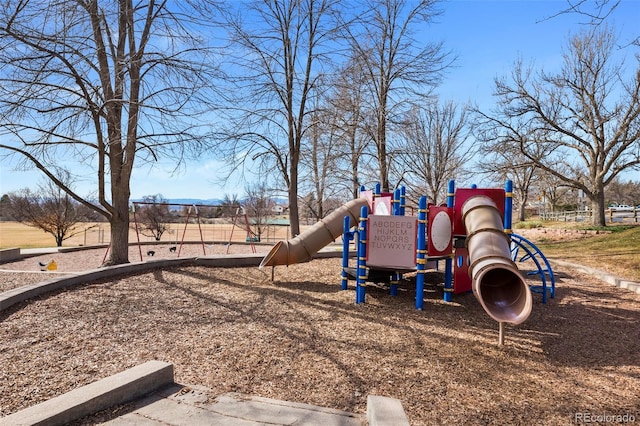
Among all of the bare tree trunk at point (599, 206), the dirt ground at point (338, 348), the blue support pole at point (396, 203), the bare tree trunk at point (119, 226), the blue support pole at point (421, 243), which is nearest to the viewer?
the dirt ground at point (338, 348)

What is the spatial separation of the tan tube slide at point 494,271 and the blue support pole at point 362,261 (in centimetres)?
158

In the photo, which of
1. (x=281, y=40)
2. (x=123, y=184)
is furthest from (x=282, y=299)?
Result: (x=281, y=40)

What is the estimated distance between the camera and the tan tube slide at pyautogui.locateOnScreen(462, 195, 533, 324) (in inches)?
174

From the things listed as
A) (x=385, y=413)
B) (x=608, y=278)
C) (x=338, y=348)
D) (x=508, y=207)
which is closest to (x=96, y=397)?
(x=385, y=413)

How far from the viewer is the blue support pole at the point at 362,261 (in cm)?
627

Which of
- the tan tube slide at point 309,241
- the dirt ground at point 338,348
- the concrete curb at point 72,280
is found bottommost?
the dirt ground at point 338,348

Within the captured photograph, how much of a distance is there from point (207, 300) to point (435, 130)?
1840 cm

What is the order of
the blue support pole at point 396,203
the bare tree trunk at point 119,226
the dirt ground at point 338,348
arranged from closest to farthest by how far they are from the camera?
the dirt ground at point 338,348
the blue support pole at point 396,203
the bare tree trunk at point 119,226

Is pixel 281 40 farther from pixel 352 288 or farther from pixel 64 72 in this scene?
pixel 352 288

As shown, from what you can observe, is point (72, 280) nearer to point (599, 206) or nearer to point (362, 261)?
point (362, 261)

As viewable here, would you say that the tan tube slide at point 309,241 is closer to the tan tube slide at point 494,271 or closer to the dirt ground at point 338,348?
the dirt ground at point 338,348

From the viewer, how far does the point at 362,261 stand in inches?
253

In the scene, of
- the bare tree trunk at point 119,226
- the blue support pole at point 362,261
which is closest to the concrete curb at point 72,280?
the bare tree trunk at point 119,226

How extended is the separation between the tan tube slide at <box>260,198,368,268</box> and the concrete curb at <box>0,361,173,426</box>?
4414mm
